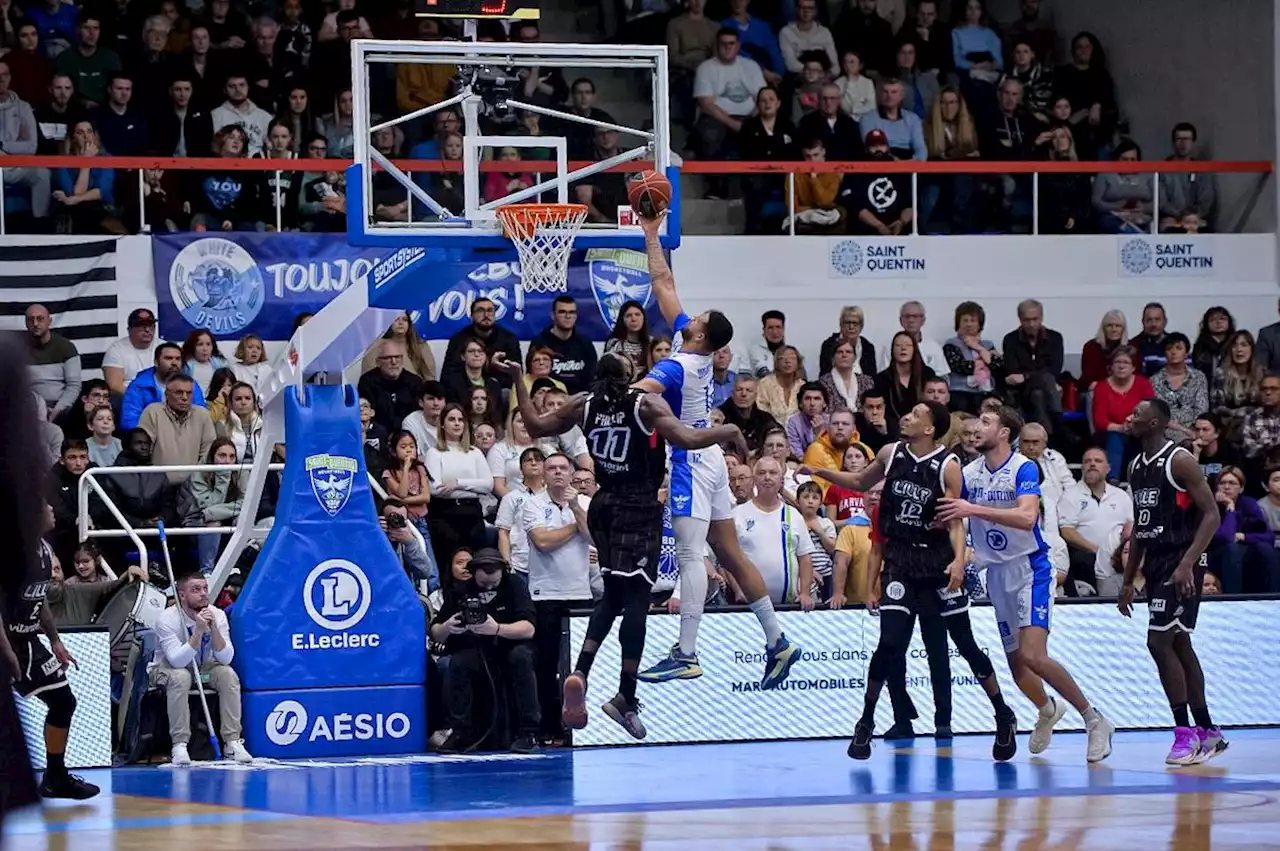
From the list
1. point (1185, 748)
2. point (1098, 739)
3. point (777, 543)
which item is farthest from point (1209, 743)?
point (777, 543)

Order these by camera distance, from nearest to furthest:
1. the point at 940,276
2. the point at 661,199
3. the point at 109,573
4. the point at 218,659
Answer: the point at 661,199 → the point at 218,659 → the point at 109,573 → the point at 940,276

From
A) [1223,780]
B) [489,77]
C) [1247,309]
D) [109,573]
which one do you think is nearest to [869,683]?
[1223,780]

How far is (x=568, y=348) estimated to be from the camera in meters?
17.7

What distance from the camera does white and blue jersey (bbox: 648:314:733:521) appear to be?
1110 cm

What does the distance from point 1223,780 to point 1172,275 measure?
31.6ft

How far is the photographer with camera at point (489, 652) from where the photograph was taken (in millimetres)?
14711

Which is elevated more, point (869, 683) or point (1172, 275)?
point (1172, 275)

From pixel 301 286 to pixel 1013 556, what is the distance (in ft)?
25.9

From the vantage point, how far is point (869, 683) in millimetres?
13367

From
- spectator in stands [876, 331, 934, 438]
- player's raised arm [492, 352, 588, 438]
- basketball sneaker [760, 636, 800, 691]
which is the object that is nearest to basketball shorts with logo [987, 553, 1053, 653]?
basketball sneaker [760, 636, 800, 691]

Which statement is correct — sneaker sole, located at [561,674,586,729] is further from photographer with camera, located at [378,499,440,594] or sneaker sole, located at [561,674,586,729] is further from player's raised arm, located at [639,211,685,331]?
photographer with camera, located at [378,499,440,594]

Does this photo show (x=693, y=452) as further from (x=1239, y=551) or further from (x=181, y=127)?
(x=181, y=127)

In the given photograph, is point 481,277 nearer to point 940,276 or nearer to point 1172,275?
point 940,276

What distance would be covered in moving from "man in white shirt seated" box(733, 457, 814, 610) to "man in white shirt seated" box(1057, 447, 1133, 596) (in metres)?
2.92
